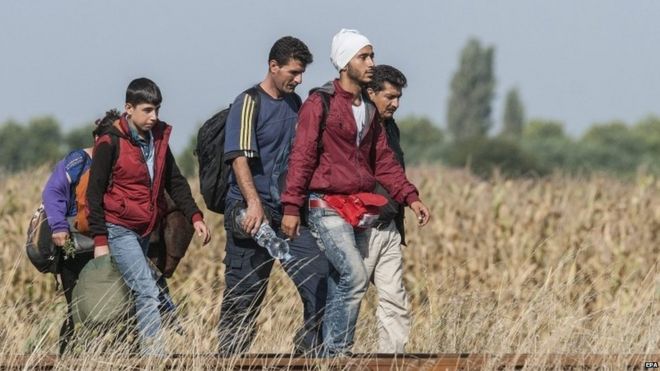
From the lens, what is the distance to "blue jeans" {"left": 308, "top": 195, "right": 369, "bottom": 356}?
25.5 ft

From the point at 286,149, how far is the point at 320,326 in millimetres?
1000

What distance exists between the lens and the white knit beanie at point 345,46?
25.6 feet

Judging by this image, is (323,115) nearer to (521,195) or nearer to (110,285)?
(110,285)

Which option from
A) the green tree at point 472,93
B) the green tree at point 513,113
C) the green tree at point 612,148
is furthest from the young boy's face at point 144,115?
the green tree at point 513,113

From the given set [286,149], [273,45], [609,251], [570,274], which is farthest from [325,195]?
[609,251]

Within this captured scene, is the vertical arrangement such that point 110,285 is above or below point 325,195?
below

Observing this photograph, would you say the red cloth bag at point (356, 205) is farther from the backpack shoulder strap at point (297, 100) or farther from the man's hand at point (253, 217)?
the backpack shoulder strap at point (297, 100)

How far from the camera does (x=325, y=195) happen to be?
309 inches

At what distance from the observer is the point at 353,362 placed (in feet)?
23.9

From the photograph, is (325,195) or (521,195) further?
(521,195)

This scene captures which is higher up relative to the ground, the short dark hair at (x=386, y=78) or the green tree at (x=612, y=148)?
the short dark hair at (x=386, y=78)

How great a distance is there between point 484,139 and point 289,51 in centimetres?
6974

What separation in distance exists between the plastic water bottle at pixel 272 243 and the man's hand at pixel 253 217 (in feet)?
0.10

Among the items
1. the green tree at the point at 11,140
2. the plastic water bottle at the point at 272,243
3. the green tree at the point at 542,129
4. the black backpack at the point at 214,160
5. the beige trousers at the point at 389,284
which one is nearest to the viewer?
the plastic water bottle at the point at 272,243
